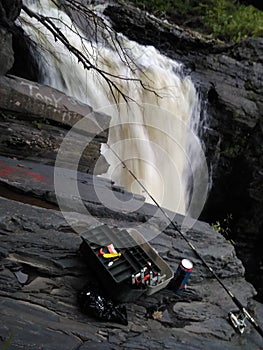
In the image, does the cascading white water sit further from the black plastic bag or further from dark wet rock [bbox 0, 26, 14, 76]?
the black plastic bag

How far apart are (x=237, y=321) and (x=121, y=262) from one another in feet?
4.61

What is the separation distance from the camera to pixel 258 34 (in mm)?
11906

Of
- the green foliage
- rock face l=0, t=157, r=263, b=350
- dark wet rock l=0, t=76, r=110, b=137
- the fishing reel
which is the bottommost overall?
rock face l=0, t=157, r=263, b=350

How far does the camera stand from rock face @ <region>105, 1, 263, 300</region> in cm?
991

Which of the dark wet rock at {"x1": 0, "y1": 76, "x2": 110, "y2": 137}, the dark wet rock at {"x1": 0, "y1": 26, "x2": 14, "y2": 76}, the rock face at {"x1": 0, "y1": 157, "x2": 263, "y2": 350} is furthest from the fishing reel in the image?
the dark wet rock at {"x1": 0, "y1": 26, "x2": 14, "y2": 76}

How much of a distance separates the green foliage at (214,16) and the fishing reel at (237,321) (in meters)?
11.1

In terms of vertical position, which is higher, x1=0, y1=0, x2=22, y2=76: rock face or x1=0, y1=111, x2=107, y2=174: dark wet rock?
x1=0, y1=0, x2=22, y2=76: rock face

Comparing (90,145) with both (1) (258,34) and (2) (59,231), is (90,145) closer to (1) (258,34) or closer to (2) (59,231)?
(2) (59,231)

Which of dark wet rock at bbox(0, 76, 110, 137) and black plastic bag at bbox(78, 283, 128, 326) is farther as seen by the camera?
dark wet rock at bbox(0, 76, 110, 137)

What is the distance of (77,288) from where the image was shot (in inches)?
115

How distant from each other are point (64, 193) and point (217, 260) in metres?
2.20

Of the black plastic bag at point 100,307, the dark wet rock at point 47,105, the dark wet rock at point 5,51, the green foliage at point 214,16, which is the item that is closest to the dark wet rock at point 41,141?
the dark wet rock at point 47,105

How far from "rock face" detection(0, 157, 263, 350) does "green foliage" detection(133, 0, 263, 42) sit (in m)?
10.3

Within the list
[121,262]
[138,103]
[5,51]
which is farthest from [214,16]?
[121,262]
